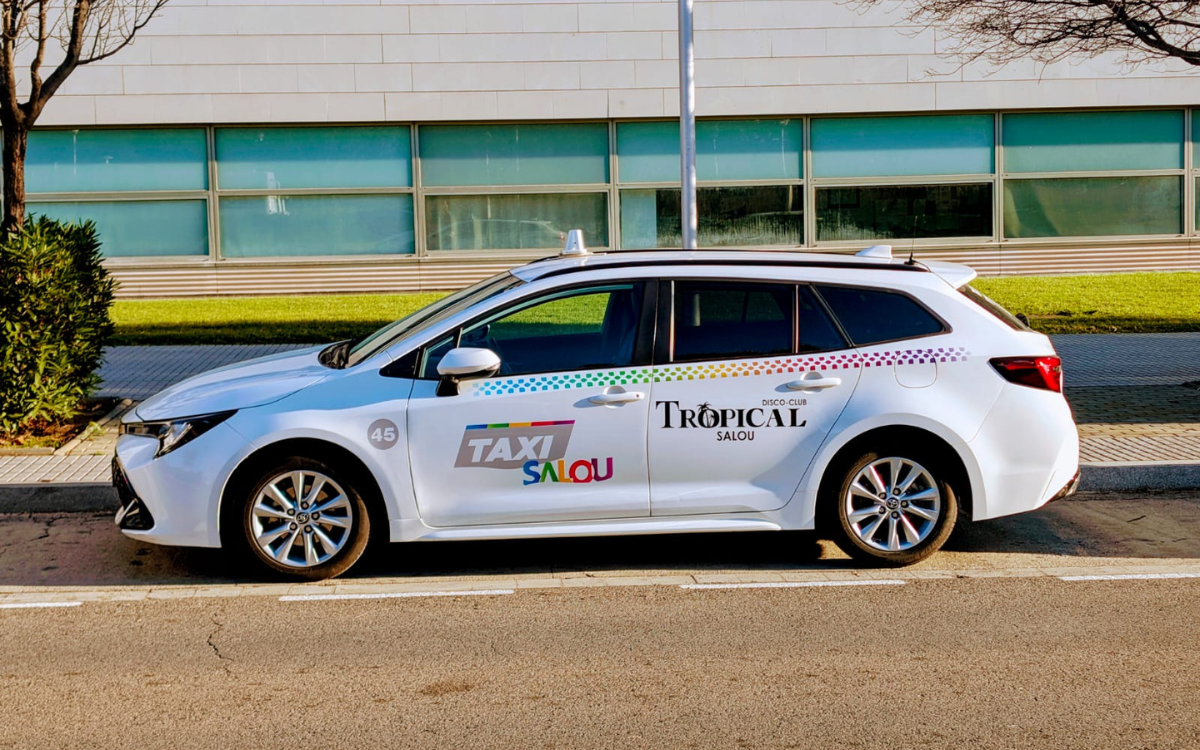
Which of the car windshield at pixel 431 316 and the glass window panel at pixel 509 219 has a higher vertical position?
the glass window panel at pixel 509 219

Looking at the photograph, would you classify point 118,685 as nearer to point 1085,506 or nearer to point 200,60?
point 1085,506

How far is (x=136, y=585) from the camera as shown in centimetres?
662

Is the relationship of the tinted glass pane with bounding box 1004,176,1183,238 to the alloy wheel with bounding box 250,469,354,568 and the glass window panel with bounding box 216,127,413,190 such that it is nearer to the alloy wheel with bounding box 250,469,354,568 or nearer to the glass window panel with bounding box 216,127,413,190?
the glass window panel with bounding box 216,127,413,190

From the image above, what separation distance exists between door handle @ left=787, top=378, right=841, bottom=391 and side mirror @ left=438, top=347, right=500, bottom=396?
147 centimetres

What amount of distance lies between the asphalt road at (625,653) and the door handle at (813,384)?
94 cm

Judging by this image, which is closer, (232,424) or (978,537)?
(232,424)

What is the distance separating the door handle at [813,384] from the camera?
21.5 ft

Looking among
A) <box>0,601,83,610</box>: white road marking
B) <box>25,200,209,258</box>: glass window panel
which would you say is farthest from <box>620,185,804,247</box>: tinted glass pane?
<box>0,601,83,610</box>: white road marking

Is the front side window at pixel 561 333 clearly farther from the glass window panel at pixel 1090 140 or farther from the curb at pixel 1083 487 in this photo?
the glass window panel at pixel 1090 140

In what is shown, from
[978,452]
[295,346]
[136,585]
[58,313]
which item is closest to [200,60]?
[295,346]

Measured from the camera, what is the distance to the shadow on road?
6.81 metres

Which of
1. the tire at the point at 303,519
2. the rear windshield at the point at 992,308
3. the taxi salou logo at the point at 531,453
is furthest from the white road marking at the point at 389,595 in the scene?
the rear windshield at the point at 992,308

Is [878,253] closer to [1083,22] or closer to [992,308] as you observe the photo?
[992,308]

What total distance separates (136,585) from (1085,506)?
221 inches
